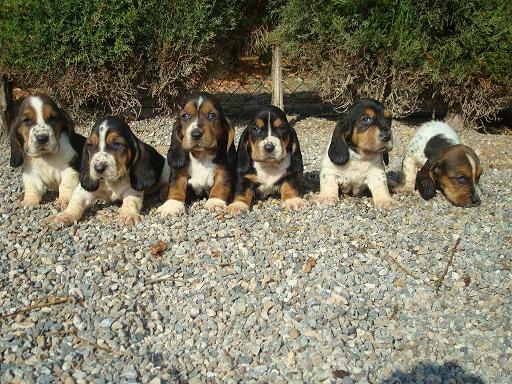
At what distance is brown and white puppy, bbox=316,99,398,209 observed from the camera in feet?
21.2

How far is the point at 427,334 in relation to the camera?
433cm

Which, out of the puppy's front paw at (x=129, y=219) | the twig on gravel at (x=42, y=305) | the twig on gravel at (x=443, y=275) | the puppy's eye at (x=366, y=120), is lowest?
the twig on gravel at (x=42, y=305)

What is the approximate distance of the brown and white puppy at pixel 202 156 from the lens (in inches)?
247

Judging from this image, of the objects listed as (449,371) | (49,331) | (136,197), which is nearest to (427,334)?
(449,371)

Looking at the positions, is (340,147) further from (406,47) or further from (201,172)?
(406,47)

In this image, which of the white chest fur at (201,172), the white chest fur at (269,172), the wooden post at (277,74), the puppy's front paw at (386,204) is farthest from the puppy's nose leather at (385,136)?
the wooden post at (277,74)

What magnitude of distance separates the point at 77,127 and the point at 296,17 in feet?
14.7

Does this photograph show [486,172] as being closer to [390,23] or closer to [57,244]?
[390,23]

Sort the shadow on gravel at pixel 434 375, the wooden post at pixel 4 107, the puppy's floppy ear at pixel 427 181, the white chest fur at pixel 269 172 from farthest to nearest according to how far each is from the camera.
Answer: the wooden post at pixel 4 107, the puppy's floppy ear at pixel 427 181, the white chest fur at pixel 269 172, the shadow on gravel at pixel 434 375

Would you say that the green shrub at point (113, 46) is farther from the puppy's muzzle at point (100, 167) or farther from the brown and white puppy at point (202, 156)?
the puppy's muzzle at point (100, 167)

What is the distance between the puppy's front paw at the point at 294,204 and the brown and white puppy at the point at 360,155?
0.31 m

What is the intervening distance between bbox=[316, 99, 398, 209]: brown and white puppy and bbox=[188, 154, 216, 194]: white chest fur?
53.2 inches

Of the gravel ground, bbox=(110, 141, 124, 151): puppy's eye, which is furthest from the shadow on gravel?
bbox=(110, 141, 124, 151): puppy's eye

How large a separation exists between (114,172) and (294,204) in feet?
6.85
